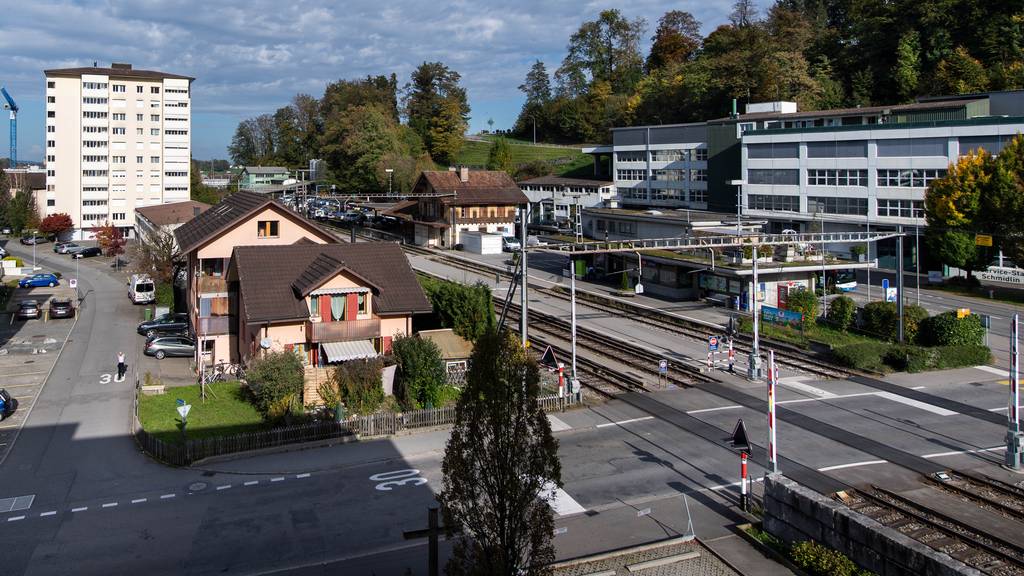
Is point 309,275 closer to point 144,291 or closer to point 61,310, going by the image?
point 61,310

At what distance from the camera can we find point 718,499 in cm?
2119

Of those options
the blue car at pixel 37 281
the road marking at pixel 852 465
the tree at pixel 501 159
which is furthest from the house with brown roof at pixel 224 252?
the tree at pixel 501 159

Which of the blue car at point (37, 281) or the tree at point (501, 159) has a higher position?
the tree at point (501, 159)

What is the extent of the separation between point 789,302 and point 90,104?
89.0 m

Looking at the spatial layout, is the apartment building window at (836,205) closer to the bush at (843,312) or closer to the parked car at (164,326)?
the bush at (843,312)

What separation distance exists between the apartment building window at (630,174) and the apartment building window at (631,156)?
1142 millimetres

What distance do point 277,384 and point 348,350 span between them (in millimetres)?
4430

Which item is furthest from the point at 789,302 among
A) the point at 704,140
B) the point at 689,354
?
the point at 704,140

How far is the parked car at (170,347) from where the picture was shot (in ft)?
134

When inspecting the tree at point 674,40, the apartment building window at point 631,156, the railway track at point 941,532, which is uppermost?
the tree at point 674,40

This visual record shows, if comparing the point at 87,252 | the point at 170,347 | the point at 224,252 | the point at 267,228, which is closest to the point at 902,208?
the point at 267,228

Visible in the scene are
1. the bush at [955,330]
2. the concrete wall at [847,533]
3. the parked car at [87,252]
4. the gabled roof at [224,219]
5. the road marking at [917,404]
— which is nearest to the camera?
the concrete wall at [847,533]

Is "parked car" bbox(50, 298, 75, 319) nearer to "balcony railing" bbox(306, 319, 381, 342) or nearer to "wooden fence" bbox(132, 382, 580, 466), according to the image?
"balcony railing" bbox(306, 319, 381, 342)

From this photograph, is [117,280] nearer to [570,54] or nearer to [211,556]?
[211,556]
